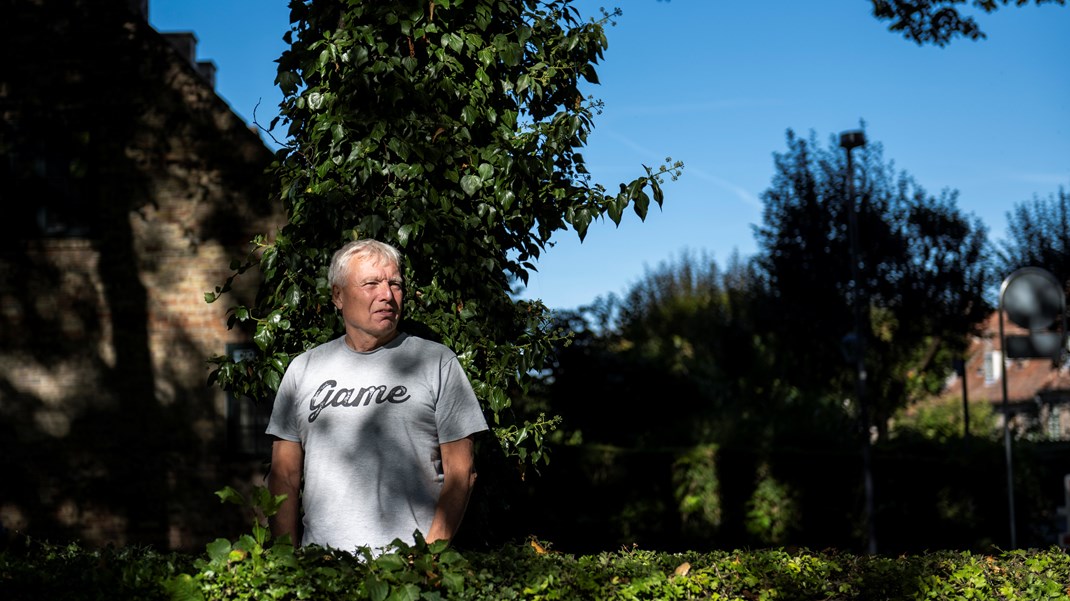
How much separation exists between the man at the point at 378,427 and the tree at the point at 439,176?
1.77 meters

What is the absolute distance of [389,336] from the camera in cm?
454

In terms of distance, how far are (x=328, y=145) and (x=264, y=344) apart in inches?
43.4

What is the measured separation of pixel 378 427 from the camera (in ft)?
14.3

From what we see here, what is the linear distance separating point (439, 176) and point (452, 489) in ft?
8.45

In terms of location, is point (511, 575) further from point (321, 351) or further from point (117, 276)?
point (117, 276)

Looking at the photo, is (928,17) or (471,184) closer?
(471,184)

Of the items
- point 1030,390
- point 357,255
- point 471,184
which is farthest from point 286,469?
point 1030,390

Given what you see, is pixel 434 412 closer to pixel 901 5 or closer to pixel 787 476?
pixel 901 5

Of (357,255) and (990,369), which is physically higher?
(990,369)

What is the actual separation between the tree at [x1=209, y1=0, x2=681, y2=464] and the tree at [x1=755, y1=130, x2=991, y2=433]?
28.1 meters

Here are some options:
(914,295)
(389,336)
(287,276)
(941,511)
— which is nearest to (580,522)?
(941,511)

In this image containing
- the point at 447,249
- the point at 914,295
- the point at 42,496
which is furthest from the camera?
the point at 914,295

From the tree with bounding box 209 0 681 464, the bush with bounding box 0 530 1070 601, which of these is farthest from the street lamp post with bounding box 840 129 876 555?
the bush with bounding box 0 530 1070 601

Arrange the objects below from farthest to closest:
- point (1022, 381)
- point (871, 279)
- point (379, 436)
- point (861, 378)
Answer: point (1022, 381)
point (871, 279)
point (861, 378)
point (379, 436)
